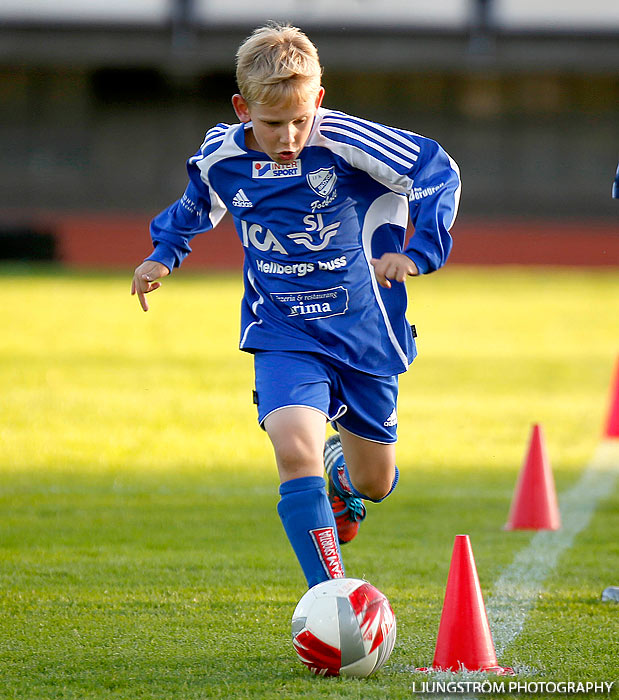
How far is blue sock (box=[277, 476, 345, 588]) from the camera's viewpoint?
3.80m

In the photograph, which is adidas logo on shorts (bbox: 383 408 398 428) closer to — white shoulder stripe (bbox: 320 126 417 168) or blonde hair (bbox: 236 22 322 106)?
white shoulder stripe (bbox: 320 126 417 168)

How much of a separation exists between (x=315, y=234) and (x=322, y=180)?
0.19 meters

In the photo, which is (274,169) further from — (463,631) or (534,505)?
(534,505)

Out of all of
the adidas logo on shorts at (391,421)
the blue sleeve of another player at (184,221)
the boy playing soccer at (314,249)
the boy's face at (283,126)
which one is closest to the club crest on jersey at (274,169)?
the boy playing soccer at (314,249)

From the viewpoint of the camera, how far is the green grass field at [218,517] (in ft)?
12.5

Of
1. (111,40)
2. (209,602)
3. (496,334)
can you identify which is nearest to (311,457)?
(209,602)

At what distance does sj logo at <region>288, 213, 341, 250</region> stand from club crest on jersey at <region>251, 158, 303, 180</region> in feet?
0.55

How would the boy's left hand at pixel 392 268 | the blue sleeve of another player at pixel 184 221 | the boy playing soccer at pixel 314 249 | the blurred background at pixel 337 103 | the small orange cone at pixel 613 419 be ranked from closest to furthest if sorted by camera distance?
the boy's left hand at pixel 392 268, the boy playing soccer at pixel 314 249, the blue sleeve of another player at pixel 184 221, the small orange cone at pixel 613 419, the blurred background at pixel 337 103

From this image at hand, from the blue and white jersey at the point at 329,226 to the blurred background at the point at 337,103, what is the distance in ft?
91.7

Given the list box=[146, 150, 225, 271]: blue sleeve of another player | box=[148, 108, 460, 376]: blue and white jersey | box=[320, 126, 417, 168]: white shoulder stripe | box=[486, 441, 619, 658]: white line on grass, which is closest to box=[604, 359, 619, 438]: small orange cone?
box=[486, 441, 619, 658]: white line on grass

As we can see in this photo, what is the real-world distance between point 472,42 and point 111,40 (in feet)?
33.6

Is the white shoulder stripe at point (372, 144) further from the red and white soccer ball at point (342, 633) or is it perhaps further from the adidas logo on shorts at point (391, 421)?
the red and white soccer ball at point (342, 633)

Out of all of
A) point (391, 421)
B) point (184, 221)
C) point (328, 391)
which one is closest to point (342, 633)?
point (328, 391)

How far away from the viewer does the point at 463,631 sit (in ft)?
12.1
